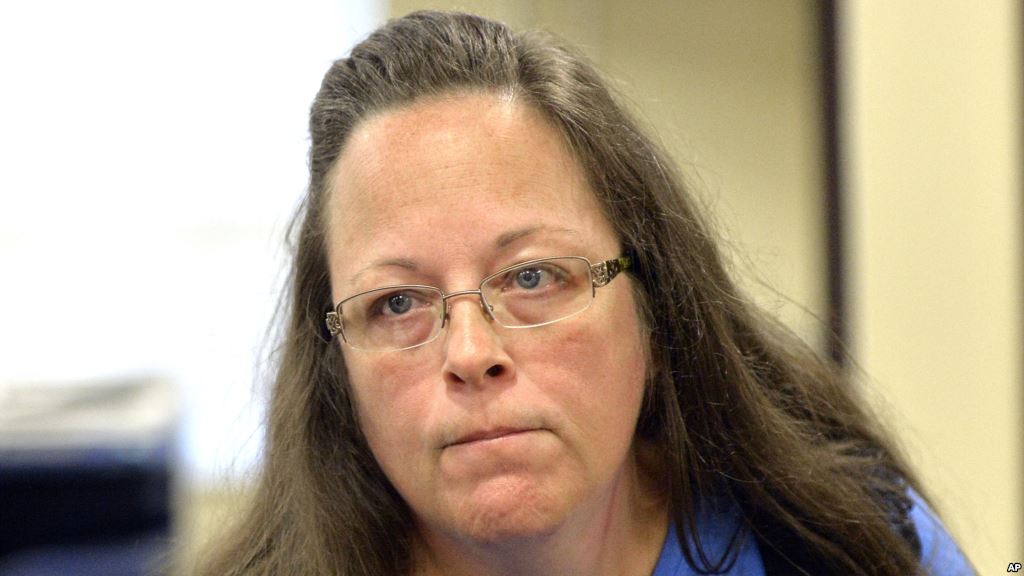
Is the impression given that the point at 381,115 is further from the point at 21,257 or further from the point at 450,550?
the point at 21,257

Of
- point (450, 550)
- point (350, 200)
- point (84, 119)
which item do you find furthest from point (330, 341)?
point (84, 119)

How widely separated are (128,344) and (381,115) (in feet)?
7.31

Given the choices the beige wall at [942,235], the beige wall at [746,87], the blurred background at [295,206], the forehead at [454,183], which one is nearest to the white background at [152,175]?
the blurred background at [295,206]

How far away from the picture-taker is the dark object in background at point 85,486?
2.33 meters

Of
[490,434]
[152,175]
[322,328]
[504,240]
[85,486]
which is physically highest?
[152,175]

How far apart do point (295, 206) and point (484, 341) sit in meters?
0.46

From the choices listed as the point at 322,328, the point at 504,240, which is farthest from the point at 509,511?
the point at 322,328

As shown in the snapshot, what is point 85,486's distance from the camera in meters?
2.35

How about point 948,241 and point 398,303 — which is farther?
point 948,241

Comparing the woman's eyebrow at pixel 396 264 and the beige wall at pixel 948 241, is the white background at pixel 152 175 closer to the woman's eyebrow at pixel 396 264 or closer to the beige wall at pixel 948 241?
the beige wall at pixel 948 241

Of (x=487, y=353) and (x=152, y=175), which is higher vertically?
(x=152, y=175)

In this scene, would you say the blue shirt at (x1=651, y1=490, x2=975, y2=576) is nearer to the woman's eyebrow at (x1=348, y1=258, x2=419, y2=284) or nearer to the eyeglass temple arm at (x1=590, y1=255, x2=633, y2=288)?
the eyeglass temple arm at (x1=590, y1=255, x2=633, y2=288)

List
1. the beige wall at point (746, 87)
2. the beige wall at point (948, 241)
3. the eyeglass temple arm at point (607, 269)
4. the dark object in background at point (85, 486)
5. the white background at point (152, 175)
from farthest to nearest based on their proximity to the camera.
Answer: the white background at point (152, 175), the beige wall at point (746, 87), the dark object in background at point (85, 486), the beige wall at point (948, 241), the eyeglass temple arm at point (607, 269)

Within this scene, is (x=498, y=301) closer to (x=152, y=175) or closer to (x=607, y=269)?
(x=607, y=269)
